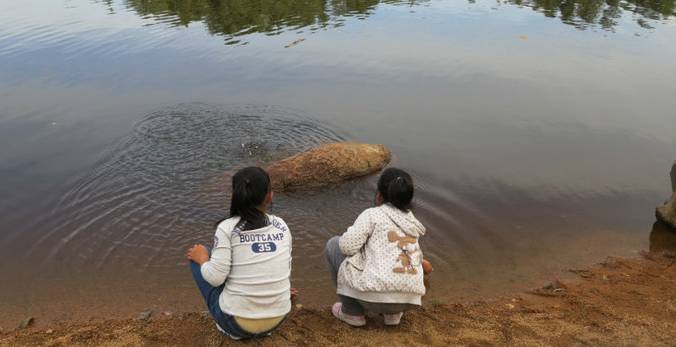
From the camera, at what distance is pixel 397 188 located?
124 inches

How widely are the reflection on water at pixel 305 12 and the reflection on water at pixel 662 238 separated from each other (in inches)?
406

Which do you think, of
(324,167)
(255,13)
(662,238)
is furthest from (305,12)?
(662,238)

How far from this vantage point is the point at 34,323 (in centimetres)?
419

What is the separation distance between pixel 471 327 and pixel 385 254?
1.07 meters

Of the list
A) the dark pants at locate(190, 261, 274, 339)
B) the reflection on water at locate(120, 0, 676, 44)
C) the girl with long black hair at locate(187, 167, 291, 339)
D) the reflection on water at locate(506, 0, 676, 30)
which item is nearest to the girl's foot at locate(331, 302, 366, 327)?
the girl with long black hair at locate(187, 167, 291, 339)

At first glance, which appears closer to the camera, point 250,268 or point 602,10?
point 250,268

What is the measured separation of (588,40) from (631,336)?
37.4 feet

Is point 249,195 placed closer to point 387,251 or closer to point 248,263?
point 248,263

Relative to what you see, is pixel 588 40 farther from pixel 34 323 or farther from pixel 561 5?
pixel 34 323

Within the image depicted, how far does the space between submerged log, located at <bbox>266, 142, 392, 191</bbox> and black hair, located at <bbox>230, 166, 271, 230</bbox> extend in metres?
3.28

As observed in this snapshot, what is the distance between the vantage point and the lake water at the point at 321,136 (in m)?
5.10

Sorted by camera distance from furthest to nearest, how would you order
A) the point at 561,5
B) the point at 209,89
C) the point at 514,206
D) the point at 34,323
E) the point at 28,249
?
the point at 561,5, the point at 209,89, the point at 514,206, the point at 28,249, the point at 34,323

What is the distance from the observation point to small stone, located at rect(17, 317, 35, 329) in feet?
13.4

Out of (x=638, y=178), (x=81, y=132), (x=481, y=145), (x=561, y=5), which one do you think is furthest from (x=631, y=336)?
(x=561, y=5)
